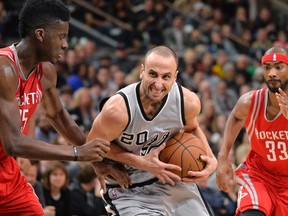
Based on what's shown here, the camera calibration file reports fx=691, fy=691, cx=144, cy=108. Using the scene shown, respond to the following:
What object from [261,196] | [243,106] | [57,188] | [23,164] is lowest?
[57,188]

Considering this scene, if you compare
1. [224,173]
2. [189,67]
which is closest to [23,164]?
[224,173]

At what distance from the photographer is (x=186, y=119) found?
5.54 metres

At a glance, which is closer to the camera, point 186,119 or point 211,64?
point 186,119

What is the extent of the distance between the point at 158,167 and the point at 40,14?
4.68 ft

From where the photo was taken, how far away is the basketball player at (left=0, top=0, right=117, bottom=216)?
177 inches

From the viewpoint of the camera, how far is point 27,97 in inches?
194

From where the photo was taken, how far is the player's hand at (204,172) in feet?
17.2

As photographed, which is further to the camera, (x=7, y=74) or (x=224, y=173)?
(x=224, y=173)

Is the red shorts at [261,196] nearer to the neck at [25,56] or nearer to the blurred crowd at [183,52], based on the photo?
the neck at [25,56]

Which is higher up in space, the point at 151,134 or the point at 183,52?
the point at 151,134

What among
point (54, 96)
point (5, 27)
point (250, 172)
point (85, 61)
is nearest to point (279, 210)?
point (250, 172)

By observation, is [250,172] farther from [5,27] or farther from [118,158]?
[5,27]

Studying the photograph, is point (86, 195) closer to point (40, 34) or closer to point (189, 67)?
point (40, 34)

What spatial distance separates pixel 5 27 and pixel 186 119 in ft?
30.4
